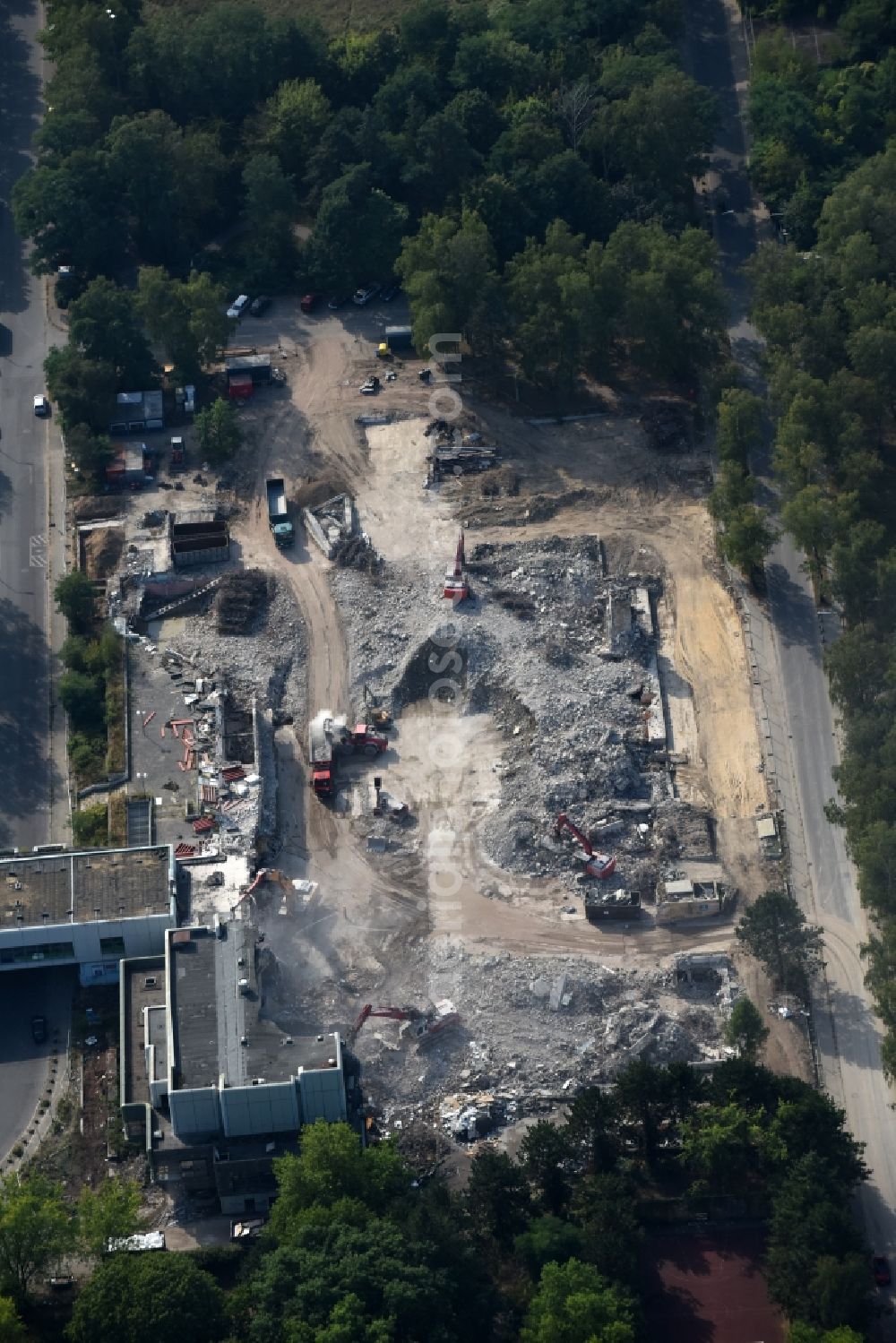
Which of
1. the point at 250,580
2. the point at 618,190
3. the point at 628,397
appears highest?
the point at 618,190

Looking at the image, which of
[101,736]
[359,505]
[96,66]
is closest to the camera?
[101,736]

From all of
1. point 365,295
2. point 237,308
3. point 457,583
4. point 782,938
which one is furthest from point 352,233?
point 782,938

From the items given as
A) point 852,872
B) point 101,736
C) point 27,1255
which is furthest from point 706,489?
point 27,1255

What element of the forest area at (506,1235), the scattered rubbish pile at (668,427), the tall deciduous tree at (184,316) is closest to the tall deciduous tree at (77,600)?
the tall deciduous tree at (184,316)

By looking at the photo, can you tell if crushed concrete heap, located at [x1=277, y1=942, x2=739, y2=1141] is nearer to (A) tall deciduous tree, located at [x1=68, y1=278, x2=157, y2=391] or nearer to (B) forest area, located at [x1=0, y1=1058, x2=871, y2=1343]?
(B) forest area, located at [x1=0, y1=1058, x2=871, y2=1343]

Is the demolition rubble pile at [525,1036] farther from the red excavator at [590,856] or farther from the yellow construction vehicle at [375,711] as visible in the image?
the yellow construction vehicle at [375,711]

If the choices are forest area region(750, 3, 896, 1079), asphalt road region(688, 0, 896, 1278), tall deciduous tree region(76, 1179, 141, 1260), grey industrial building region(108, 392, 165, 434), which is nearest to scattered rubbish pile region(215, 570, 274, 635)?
grey industrial building region(108, 392, 165, 434)

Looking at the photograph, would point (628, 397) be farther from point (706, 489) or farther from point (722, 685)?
point (722, 685)
